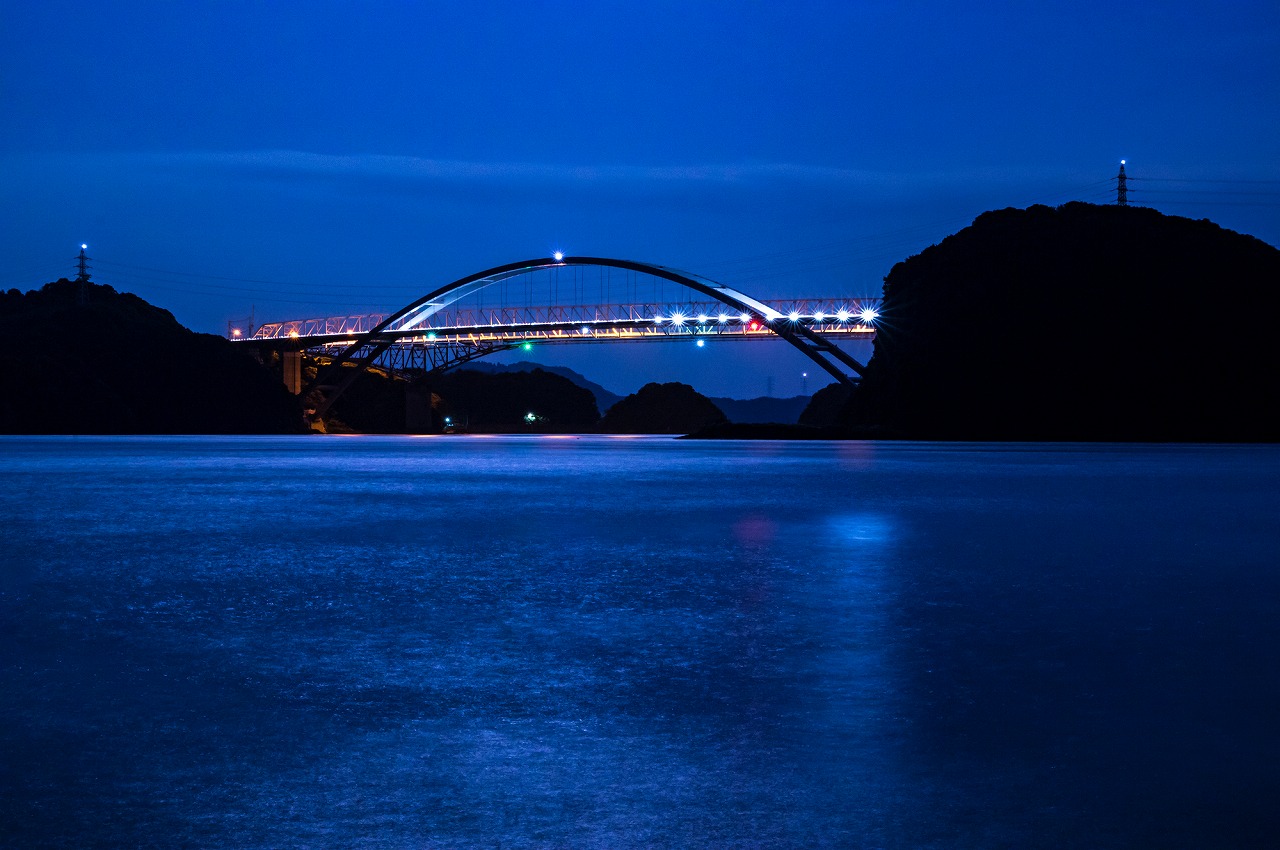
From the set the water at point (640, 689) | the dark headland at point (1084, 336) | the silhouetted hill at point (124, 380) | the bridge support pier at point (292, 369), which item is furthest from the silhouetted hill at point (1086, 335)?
the bridge support pier at point (292, 369)

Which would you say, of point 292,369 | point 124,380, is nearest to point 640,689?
point 124,380

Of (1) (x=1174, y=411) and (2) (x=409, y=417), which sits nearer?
(1) (x=1174, y=411)

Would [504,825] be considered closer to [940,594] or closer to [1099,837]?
[1099,837]

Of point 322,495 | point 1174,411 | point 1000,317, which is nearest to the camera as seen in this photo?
point 322,495

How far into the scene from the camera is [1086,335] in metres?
69.4

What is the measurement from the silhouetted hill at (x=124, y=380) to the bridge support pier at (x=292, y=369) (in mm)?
1381

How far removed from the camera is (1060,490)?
21.4 metres

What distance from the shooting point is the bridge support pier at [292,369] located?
12544cm

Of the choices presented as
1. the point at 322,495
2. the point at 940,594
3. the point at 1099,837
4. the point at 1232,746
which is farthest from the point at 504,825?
the point at 322,495

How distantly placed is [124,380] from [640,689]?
113104 millimetres

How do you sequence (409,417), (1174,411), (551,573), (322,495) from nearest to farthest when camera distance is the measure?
(551,573)
(322,495)
(1174,411)
(409,417)

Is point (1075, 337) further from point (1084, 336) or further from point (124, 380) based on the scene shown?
point (124, 380)

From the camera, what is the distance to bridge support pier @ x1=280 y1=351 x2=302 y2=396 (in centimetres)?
12544

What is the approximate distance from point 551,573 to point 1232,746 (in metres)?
6.20
